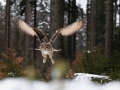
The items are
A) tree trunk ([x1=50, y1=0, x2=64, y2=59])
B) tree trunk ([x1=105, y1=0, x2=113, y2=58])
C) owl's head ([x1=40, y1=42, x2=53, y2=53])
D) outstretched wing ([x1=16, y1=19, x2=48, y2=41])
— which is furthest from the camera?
tree trunk ([x1=105, y1=0, x2=113, y2=58])

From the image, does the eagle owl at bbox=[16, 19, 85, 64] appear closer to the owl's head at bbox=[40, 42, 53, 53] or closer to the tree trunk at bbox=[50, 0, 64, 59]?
the owl's head at bbox=[40, 42, 53, 53]

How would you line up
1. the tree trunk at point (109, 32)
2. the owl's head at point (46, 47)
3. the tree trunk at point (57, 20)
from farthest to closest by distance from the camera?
the tree trunk at point (109, 32) < the tree trunk at point (57, 20) < the owl's head at point (46, 47)

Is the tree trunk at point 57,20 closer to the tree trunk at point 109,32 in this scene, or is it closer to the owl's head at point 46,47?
the owl's head at point 46,47

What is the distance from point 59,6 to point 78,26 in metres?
0.98

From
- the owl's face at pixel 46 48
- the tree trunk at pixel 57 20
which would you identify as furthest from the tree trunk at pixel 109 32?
the owl's face at pixel 46 48

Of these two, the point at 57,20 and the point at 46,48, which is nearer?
the point at 46,48

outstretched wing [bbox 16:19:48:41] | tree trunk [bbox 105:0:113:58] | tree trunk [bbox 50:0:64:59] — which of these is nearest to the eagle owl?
outstretched wing [bbox 16:19:48:41]

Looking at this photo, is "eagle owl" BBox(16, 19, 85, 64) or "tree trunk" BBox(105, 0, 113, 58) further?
"tree trunk" BBox(105, 0, 113, 58)

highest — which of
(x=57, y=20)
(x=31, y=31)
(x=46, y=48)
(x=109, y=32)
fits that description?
(x=109, y=32)

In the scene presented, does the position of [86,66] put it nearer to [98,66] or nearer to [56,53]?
[98,66]

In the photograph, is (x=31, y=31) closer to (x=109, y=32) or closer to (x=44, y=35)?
(x=44, y=35)

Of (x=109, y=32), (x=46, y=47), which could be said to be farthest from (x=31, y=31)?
(x=109, y=32)

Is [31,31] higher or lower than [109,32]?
lower

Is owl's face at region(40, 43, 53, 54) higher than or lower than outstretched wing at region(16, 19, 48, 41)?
lower
